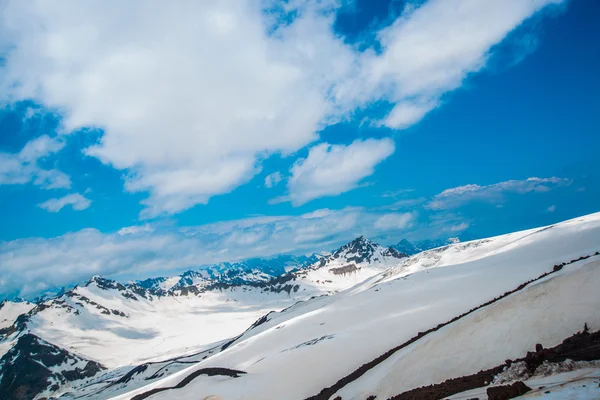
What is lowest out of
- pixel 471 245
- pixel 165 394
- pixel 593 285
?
pixel 165 394

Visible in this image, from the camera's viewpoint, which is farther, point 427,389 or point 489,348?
point 489,348

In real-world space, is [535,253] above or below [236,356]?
above

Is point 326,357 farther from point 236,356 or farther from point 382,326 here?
point 236,356

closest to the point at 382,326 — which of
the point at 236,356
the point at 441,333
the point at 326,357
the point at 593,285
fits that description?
the point at 326,357

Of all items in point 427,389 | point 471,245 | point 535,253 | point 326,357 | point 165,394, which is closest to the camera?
point 427,389

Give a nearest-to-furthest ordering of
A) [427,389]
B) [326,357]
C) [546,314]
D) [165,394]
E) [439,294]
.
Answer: [427,389], [546,314], [326,357], [165,394], [439,294]

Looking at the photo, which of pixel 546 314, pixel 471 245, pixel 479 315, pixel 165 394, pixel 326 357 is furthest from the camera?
pixel 471 245

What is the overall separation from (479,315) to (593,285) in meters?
7.44

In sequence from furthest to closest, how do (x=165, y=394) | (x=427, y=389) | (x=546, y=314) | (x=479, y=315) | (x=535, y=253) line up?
(x=535, y=253)
(x=165, y=394)
(x=479, y=315)
(x=546, y=314)
(x=427, y=389)

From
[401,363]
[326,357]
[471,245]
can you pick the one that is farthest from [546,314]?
Result: [471,245]

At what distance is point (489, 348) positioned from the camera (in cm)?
2436

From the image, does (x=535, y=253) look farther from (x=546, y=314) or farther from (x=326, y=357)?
(x=546, y=314)

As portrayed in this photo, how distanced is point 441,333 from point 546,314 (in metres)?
7.74

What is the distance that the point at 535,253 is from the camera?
89.4 metres
